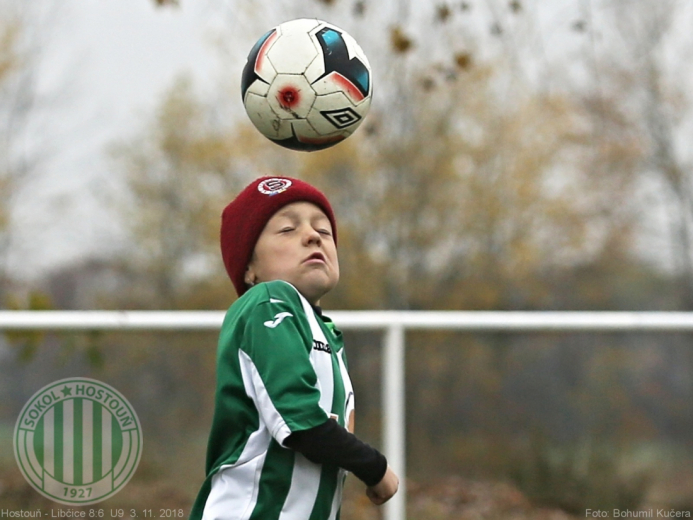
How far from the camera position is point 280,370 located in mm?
1897

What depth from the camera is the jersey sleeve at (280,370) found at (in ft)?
6.14

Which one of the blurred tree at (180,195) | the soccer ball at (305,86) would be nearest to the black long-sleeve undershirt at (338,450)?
the soccer ball at (305,86)

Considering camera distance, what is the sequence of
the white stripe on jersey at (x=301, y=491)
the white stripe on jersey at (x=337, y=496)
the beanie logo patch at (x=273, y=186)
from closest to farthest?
the white stripe on jersey at (x=301, y=491)
the white stripe on jersey at (x=337, y=496)
the beanie logo patch at (x=273, y=186)

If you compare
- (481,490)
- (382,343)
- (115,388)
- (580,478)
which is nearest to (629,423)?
(580,478)

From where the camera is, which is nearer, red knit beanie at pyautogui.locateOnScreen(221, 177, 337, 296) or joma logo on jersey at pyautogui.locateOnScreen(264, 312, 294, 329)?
joma logo on jersey at pyautogui.locateOnScreen(264, 312, 294, 329)

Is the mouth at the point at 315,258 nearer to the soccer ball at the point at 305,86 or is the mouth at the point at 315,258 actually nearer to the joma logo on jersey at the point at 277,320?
the joma logo on jersey at the point at 277,320

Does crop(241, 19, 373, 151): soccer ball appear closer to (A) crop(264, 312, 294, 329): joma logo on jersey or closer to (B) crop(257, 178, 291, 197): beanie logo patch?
(B) crop(257, 178, 291, 197): beanie logo patch

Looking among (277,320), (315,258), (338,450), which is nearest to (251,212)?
(315,258)

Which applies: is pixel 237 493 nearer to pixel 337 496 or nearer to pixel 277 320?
pixel 337 496

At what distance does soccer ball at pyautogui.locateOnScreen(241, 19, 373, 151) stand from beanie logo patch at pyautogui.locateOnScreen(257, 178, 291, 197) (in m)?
0.23

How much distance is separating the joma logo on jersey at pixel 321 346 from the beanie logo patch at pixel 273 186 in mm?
365

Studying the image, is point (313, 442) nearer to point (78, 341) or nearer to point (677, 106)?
point (78, 341)

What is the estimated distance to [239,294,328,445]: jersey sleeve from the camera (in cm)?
187
